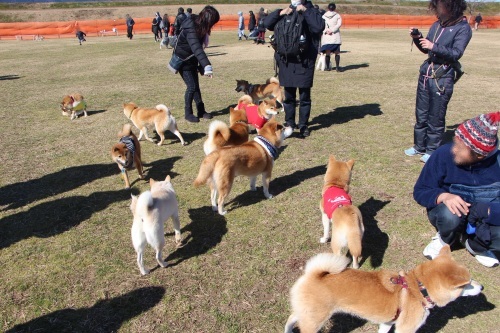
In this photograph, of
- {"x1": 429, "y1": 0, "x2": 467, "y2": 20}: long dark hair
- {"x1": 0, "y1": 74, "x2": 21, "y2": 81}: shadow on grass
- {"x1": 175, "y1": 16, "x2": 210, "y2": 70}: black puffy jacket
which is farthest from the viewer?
{"x1": 0, "y1": 74, "x2": 21, "y2": 81}: shadow on grass

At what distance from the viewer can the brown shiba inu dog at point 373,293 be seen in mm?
2197

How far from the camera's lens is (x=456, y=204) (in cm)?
280

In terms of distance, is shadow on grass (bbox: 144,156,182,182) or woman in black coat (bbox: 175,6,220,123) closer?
shadow on grass (bbox: 144,156,182,182)

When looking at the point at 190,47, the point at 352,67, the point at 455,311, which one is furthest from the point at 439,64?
the point at 352,67

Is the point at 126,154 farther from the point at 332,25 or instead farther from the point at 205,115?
the point at 332,25

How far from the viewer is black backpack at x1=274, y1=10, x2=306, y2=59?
5297mm

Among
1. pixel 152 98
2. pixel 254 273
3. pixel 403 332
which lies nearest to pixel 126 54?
pixel 152 98

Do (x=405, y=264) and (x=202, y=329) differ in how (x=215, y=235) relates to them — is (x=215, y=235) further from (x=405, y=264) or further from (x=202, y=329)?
(x=405, y=264)

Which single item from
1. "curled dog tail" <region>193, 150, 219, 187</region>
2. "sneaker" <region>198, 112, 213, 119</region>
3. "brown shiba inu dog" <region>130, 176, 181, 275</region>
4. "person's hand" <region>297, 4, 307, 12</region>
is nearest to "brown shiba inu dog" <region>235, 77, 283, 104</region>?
"sneaker" <region>198, 112, 213, 119</region>

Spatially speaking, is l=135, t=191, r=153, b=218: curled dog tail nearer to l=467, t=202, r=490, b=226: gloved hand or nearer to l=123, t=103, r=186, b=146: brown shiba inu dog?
l=467, t=202, r=490, b=226: gloved hand

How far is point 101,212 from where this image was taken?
4.17 metres

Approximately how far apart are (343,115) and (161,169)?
14.5 ft

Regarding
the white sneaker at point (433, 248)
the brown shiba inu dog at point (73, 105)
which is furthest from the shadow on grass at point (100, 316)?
the brown shiba inu dog at point (73, 105)

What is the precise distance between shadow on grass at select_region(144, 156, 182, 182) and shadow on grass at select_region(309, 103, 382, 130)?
3.00 meters
